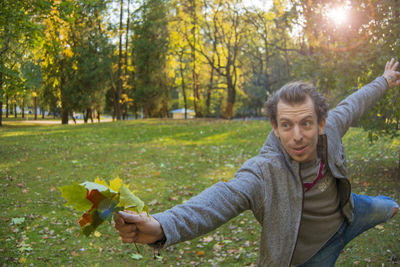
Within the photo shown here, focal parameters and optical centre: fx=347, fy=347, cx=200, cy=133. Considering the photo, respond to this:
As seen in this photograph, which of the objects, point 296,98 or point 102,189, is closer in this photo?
point 102,189

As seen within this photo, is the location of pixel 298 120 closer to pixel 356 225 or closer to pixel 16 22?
pixel 356 225

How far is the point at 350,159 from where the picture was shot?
11375mm

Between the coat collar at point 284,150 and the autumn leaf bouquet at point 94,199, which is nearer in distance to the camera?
the autumn leaf bouquet at point 94,199

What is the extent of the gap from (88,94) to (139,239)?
31.4m

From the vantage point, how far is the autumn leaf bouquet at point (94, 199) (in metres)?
1.58

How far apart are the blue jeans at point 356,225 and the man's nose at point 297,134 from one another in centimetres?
101

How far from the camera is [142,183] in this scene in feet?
33.3

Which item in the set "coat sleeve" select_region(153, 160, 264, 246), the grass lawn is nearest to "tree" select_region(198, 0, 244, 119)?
the grass lawn

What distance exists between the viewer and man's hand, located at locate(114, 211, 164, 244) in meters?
1.77

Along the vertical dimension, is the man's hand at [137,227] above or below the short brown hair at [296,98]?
below

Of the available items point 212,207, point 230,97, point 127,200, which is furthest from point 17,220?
point 230,97

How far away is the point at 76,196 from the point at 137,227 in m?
0.39

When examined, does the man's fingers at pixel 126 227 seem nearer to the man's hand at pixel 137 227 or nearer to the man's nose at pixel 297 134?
the man's hand at pixel 137 227

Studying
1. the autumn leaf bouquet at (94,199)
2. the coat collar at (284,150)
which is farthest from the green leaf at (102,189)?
the coat collar at (284,150)
